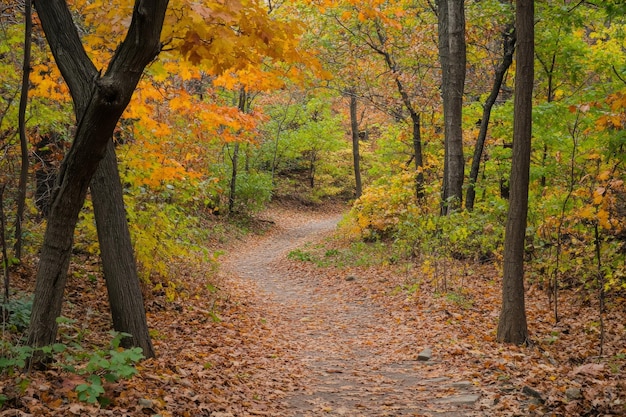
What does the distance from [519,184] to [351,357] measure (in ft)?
10.4

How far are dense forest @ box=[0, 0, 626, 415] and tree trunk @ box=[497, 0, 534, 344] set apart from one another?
2 cm

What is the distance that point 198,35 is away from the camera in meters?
4.58

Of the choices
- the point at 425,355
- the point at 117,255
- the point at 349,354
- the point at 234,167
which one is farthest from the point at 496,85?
the point at 234,167

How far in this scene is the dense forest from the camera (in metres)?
4.29

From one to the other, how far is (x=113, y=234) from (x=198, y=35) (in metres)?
2.24

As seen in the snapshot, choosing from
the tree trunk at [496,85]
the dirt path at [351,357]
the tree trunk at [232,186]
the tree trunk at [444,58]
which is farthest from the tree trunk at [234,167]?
the tree trunk at [496,85]

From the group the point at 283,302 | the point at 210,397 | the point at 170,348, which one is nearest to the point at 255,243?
the point at 283,302

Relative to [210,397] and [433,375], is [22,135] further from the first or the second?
[433,375]

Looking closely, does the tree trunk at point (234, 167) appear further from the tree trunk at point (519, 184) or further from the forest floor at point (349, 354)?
the tree trunk at point (519, 184)

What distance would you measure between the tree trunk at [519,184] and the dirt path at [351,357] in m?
1.17

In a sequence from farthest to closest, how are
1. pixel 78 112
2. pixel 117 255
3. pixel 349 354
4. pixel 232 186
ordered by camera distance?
pixel 232 186, pixel 349 354, pixel 117 255, pixel 78 112

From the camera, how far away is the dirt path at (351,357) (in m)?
5.24

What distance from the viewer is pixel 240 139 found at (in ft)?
33.6

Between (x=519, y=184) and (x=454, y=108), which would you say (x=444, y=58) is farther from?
(x=519, y=184)
